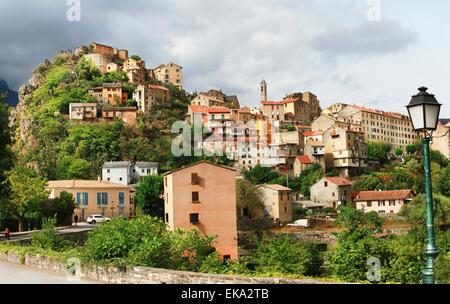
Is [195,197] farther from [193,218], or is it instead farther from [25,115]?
[25,115]

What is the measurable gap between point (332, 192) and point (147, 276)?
61.3 m

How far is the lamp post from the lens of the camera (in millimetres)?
6324

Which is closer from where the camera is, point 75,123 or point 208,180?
point 208,180

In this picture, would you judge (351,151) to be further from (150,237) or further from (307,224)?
(150,237)

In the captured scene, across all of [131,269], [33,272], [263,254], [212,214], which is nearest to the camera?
[131,269]

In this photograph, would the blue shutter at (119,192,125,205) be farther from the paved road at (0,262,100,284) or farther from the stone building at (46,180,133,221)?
the paved road at (0,262,100,284)

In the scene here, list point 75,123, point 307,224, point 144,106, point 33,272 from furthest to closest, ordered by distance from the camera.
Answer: point 144,106
point 75,123
point 307,224
point 33,272

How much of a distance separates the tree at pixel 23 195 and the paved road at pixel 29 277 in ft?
61.0

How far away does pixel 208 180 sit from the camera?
33500 millimetres

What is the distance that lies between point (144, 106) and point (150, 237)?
96.9m

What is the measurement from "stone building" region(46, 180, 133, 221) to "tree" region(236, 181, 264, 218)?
14123mm

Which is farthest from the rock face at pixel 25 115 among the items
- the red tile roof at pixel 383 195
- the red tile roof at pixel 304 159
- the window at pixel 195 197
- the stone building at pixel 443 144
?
the stone building at pixel 443 144

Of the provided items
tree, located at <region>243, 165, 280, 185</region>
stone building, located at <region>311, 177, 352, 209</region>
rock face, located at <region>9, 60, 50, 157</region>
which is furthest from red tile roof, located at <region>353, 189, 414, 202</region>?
rock face, located at <region>9, 60, 50, 157</region>
